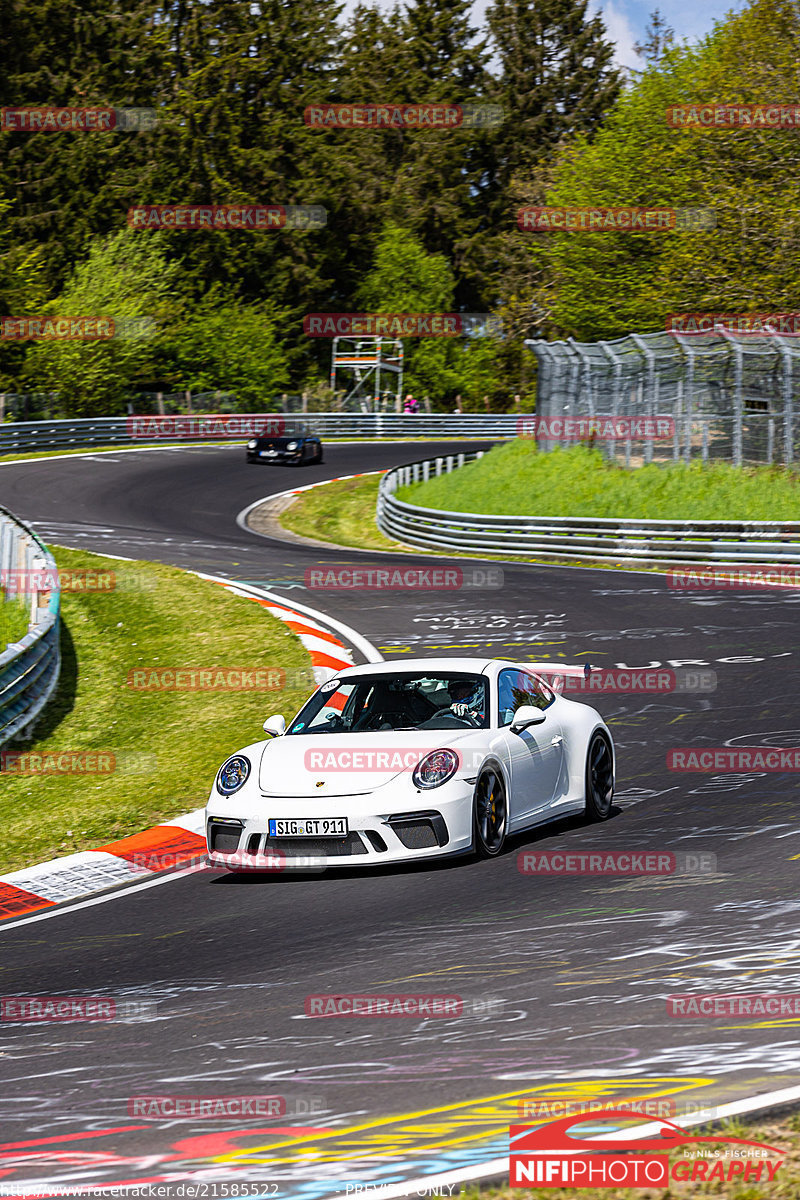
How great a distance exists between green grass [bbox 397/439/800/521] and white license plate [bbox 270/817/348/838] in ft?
67.1

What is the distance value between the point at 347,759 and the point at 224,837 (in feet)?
2.79

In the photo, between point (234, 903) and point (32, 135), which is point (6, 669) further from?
point (32, 135)

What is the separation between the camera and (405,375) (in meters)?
88.7

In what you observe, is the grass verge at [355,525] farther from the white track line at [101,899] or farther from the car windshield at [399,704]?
the white track line at [101,899]

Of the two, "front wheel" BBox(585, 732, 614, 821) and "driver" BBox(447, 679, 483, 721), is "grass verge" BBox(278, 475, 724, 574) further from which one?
"driver" BBox(447, 679, 483, 721)

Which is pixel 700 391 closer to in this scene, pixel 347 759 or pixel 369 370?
pixel 347 759

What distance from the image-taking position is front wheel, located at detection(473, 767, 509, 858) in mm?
8722

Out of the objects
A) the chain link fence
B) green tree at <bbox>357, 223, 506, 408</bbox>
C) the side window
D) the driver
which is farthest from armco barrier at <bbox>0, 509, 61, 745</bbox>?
green tree at <bbox>357, 223, 506, 408</bbox>

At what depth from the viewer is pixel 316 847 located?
8578 millimetres

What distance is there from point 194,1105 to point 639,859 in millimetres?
4142

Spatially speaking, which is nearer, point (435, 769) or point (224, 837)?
point (435, 769)

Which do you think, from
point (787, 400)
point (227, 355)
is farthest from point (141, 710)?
point (227, 355)

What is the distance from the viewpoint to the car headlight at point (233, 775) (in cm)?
898

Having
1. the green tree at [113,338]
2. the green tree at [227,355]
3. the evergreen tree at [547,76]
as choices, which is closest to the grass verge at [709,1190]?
the green tree at [113,338]
